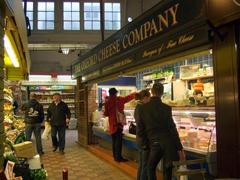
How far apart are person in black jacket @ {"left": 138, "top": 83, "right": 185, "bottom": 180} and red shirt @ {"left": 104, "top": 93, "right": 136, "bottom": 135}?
133 inches

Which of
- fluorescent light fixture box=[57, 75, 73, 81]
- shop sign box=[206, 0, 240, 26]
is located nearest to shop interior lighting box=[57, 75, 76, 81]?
fluorescent light fixture box=[57, 75, 73, 81]

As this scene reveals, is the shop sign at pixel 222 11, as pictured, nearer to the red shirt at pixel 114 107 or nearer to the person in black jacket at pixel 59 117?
the red shirt at pixel 114 107

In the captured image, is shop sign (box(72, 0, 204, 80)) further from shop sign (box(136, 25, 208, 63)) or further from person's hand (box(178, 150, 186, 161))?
person's hand (box(178, 150, 186, 161))

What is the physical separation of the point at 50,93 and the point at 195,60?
42.6ft

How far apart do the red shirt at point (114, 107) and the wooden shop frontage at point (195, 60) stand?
0.38 metres

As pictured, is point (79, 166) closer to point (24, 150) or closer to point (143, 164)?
point (143, 164)

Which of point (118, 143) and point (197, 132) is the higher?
point (197, 132)

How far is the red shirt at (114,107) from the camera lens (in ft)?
27.2

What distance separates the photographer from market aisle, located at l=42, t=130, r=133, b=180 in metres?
7.18

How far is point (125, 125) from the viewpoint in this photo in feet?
28.5

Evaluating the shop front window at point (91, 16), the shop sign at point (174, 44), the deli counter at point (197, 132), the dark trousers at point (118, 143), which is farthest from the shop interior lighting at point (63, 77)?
the shop sign at point (174, 44)

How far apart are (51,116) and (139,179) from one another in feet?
17.9

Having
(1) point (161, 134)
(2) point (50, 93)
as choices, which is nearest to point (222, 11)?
(1) point (161, 134)

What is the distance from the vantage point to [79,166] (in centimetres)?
828
